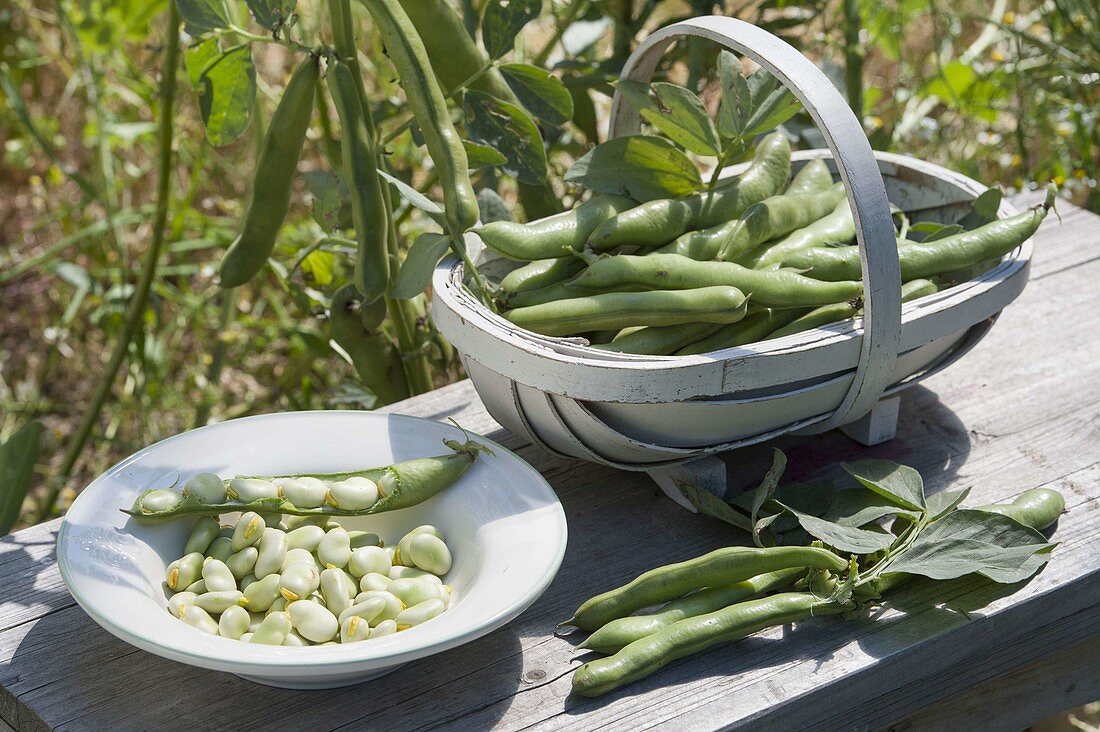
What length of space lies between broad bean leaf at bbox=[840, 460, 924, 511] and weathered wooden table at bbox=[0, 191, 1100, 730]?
89 millimetres

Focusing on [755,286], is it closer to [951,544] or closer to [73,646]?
[951,544]

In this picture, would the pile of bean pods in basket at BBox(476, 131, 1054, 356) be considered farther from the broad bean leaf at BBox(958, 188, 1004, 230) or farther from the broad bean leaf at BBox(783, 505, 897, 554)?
the broad bean leaf at BBox(783, 505, 897, 554)

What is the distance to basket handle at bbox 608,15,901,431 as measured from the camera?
1.10 metres

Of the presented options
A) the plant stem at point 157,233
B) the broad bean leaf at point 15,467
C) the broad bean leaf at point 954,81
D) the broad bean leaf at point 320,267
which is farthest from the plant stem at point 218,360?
the broad bean leaf at point 954,81

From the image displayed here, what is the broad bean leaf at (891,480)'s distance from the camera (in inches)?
45.4

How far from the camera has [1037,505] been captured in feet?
3.94

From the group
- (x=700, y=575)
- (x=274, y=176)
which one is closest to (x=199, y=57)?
(x=274, y=176)

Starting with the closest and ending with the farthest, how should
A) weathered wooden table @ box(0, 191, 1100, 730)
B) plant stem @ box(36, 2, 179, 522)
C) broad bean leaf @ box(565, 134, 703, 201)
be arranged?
1. weathered wooden table @ box(0, 191, 1100, 730)
2. broad bean leaf @ box(565, 134, 703, 201)
3. plant stem @ box(36, 2, 179, 522)

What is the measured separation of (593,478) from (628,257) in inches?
11.5

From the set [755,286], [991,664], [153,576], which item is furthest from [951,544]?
[153,576]

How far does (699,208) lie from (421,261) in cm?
34

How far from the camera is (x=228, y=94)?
1417mm

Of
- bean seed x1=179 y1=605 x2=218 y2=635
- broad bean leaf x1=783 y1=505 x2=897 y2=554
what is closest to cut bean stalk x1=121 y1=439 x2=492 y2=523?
bean seed x1=179 y1=605 x2=218 y2=635

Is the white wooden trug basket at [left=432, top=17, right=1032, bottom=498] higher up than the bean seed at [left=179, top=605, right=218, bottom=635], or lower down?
higher up
